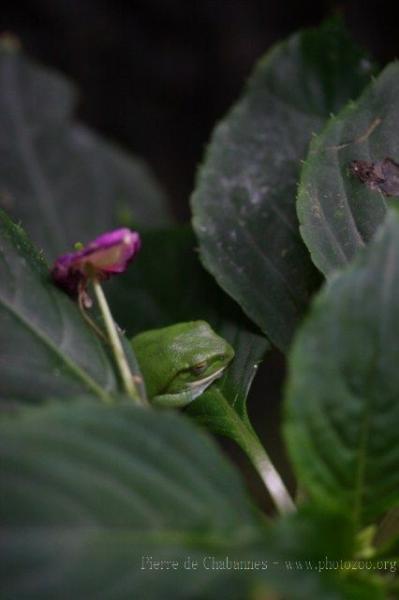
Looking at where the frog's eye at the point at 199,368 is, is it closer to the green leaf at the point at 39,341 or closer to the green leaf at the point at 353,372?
the green leaf at the point at 39,341

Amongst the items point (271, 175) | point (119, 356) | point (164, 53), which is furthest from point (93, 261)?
point (164, 53)

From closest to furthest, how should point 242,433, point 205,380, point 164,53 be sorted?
point 242,433, point 205,380, point 164,53

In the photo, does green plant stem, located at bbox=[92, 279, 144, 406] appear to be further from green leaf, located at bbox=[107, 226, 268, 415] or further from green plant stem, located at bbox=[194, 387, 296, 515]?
green leaf, located at bbox=[107, 226, 268, 415]

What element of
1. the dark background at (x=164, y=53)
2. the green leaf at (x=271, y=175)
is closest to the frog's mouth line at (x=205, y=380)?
the green leaf at (x=271, y=175)

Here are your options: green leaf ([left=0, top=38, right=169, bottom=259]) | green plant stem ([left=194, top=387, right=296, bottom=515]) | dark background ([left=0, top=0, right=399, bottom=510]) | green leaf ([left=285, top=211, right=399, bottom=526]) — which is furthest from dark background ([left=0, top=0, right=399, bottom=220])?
green leaf ([left=285, top=211, right=399, bottom=526])

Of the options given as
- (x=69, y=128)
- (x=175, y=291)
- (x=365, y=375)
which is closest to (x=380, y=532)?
(x=365, y=375)

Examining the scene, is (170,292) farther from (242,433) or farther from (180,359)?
(242,433)

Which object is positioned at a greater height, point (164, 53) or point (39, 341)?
point (39, 341)
